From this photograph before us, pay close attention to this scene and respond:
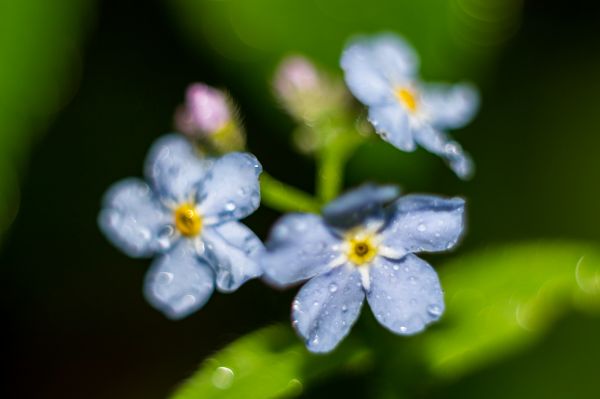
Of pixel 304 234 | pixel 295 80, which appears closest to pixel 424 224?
pixel 304 234

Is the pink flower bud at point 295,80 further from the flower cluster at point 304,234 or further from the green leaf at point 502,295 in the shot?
the green leaf at point 502,295

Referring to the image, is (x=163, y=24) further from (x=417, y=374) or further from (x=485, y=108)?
(x=417, y=374)

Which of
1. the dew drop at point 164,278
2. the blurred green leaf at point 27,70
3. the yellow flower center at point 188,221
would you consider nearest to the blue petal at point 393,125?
the yellow flower center at point 188,221

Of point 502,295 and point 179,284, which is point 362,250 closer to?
point 179,284

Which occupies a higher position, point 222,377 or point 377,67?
point 377,67

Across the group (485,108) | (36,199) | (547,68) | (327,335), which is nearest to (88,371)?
(36,199)

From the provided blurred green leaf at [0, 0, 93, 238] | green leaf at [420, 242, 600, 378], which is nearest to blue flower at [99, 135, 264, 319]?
green leaf at [420, 242, 600, 378]
